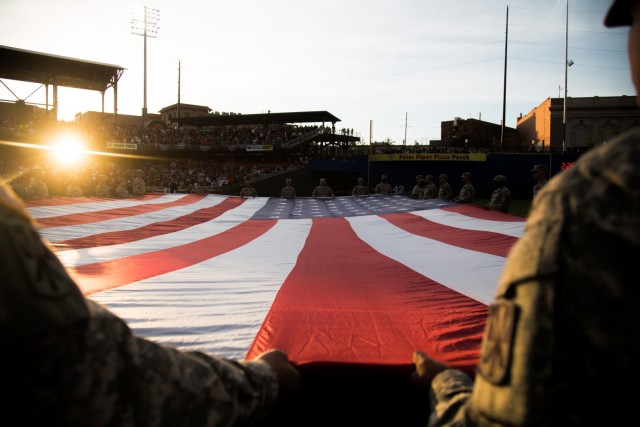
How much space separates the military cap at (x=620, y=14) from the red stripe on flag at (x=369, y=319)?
3.20ft

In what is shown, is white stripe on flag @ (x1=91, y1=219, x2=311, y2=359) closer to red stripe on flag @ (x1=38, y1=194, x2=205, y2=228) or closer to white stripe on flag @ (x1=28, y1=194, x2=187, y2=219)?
red stripe on flag @ (x1=38, y1=194, x2=205, y2=228)

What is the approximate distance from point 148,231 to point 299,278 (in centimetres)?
292

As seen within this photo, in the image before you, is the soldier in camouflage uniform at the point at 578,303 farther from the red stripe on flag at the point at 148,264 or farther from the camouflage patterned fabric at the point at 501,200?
the camouflage patterned fabric at the point at 501,200

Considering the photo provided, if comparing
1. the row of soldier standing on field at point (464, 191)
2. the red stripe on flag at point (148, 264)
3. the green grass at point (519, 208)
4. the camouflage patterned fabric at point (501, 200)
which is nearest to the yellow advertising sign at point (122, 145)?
the row of soldier standing on field at point (464, 191)

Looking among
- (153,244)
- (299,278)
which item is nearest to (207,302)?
(299,278)

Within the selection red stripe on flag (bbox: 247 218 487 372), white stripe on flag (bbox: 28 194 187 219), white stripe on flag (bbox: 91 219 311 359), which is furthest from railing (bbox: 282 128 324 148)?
red stripe on flag (bbox: 247 218 487 372)

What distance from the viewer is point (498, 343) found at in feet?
2.15

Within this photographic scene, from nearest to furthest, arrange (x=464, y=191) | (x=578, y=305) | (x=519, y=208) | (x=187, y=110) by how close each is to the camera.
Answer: (x=578, y=305) < (x=464, y=191) < (x=519, y=208) < (x=187, y=110)

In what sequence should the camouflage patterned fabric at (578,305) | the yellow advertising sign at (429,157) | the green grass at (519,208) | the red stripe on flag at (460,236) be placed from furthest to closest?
the yellow advertising sign at (429,157), the green grass at (519,208), the red stripe on flag at (460,236), the camouflage patterned fabric at (578,305)

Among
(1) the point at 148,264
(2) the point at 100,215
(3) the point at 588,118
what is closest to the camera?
(1) the point at 148,264

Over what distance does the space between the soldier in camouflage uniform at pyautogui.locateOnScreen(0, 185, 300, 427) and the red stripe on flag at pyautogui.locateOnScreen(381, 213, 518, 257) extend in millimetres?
2812

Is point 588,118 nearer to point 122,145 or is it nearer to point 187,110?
point 122,145

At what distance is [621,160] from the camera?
1.86 feet

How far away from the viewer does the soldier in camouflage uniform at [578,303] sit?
54 cm
